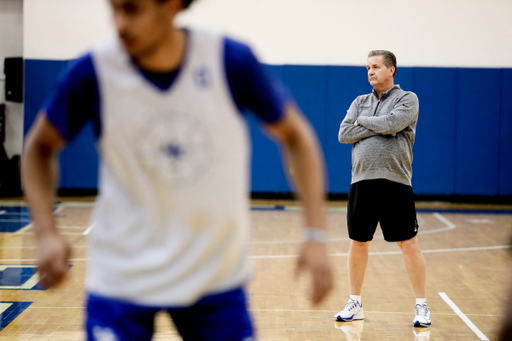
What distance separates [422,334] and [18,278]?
356 centimetres

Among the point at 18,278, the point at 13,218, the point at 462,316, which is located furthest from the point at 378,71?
the point at 13,218

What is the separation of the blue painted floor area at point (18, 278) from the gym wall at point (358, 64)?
20.2 feet

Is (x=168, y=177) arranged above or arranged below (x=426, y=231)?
above

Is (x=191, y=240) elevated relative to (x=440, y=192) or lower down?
elevated

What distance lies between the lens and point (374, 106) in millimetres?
4082

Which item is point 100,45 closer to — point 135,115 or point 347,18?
point 135,115

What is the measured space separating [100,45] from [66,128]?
232 mm

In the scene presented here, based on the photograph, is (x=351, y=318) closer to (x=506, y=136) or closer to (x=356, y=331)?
(x=356, y=331)

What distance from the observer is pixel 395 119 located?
385 centimetres

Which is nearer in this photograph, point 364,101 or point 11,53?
point 364,101

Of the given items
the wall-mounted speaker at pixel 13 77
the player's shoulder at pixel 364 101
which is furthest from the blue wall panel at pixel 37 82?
the player's shoulder at pixel 364 101

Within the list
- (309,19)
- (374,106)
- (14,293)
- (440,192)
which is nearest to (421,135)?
(440,192)

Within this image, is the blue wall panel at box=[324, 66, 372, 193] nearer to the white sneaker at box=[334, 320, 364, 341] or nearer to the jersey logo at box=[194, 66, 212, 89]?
the white sneaker at box=[334, 320, 364, 341]

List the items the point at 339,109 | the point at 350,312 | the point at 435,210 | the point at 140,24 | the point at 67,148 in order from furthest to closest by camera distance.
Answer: the point at 67,148
the point at 339,109
the point at 435,210
the point at 350,312
the point at 140,24
